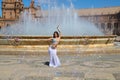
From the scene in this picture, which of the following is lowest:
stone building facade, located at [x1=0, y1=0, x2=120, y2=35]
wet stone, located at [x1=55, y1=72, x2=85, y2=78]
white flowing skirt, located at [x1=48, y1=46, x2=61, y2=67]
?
wet stone, located at [x1=55, y1=72, x2=85, y2=78]

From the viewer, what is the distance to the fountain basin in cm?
1207

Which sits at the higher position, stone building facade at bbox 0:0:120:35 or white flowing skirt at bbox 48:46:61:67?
stone building facade at bbox 0:0:120:35

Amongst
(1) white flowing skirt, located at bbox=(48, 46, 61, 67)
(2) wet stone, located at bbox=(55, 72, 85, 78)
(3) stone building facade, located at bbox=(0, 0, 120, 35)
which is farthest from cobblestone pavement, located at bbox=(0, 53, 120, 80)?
(3) stone building facade, located at bbox=(0, 0, 120, 35)

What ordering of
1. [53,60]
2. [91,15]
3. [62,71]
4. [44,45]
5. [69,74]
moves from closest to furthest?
[69,74]
[62,71]
[53,60]
[44,45]
[91,15]

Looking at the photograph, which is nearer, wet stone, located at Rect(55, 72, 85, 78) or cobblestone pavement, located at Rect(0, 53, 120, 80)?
cobblestone pavement, located at Rect(0, 53, 120, 80)

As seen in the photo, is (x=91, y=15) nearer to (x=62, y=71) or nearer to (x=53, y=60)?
(x=53, y=60)

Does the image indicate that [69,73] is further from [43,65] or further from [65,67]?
[43,65]

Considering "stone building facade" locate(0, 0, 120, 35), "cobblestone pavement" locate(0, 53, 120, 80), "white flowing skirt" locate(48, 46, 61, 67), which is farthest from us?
"stone building facade" locate(0, 0, 120, 35)

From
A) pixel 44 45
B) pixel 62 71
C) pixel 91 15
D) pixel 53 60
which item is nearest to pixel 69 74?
pixel 62 71

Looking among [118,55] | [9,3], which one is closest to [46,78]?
[118,55]

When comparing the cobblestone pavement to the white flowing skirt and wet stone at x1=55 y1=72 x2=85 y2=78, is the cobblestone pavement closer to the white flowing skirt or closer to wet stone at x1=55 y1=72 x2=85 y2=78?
wet stone at x1=55 y1=72 x2=85 y2=78

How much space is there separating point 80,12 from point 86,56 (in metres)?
94.9

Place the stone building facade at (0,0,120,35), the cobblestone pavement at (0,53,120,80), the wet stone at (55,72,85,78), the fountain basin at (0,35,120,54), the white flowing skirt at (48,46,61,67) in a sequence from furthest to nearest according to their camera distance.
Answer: the stone building facade at (0,0,120,35) < the fountain basin at (0,35,120,54) < the white flowing skirt at (48,46,61,67) < the wet stone at (55,72,85,78) < the cobblestone pavement at (0,53,120,80)

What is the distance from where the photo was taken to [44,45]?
A: 12.3m
